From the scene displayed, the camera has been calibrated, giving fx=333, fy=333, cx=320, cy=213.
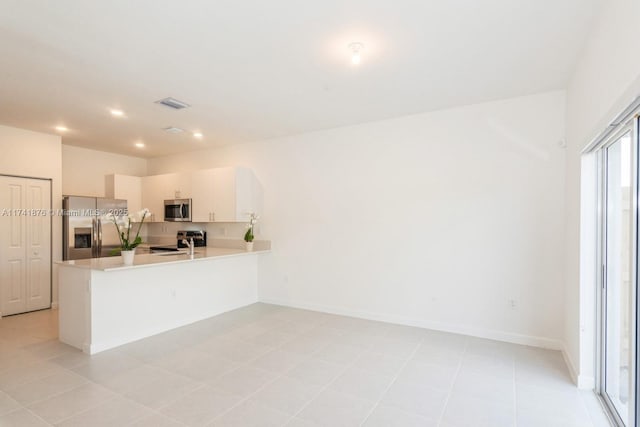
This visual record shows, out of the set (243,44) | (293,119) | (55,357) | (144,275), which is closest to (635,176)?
(243,44)

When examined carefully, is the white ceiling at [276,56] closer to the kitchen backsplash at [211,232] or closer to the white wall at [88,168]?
the white wall at [88,168]

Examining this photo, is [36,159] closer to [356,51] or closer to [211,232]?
[211,232]

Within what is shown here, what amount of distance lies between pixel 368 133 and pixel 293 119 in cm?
104

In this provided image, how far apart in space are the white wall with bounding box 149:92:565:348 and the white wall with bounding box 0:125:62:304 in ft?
10.5

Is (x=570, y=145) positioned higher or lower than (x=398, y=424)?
higher

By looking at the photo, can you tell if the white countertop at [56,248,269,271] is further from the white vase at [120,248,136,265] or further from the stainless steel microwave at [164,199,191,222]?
the stainless steel microwave at [164,199,191,222]

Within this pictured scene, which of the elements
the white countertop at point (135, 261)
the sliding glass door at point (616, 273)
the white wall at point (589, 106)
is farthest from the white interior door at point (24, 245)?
the sliding glass door at point (616, 273)

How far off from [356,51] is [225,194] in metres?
3.50

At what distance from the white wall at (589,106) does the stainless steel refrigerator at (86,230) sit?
628cm

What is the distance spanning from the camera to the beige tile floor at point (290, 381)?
2.30 meters

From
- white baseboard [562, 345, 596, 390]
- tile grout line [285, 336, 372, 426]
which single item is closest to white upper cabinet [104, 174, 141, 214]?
tile grout line [285, 336, 372, 426]

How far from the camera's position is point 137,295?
3.88 meters

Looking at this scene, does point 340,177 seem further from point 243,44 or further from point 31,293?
point 31,293

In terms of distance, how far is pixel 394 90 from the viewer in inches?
136
